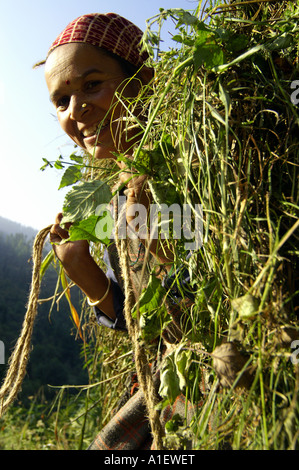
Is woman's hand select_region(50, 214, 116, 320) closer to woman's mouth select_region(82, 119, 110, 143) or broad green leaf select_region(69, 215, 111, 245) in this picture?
woman's mouth select_region(82, 119, 110, 143)

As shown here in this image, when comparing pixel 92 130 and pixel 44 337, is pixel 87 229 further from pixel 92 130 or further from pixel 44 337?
pixel 44 337

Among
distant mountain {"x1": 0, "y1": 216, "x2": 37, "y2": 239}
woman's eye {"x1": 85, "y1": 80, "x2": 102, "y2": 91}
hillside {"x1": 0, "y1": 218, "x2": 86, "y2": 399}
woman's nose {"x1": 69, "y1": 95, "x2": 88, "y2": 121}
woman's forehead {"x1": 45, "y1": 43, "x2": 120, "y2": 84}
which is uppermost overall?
distant mountain {"x1": 0, "y1": 216, "x2": 37, "y2": 239}

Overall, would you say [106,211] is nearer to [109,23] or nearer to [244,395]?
[244,395]

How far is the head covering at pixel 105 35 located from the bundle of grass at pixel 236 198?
322mm

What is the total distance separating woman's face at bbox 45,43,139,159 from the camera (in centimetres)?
75

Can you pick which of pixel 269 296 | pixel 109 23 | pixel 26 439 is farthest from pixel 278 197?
pixel 26 439

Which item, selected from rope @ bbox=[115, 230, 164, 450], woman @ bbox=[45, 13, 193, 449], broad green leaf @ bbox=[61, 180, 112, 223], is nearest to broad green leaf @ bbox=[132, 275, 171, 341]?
rope @ bbox=[115, 230, 164, 450]

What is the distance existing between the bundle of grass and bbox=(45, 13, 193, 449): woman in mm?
249

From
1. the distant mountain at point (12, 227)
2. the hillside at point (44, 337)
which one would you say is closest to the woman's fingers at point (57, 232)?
the hillside at point (44, 337)

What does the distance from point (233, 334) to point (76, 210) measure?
0.81 feet

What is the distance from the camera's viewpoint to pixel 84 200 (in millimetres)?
503

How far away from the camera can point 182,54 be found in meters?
0.49

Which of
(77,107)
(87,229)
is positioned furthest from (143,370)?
(77,107)
